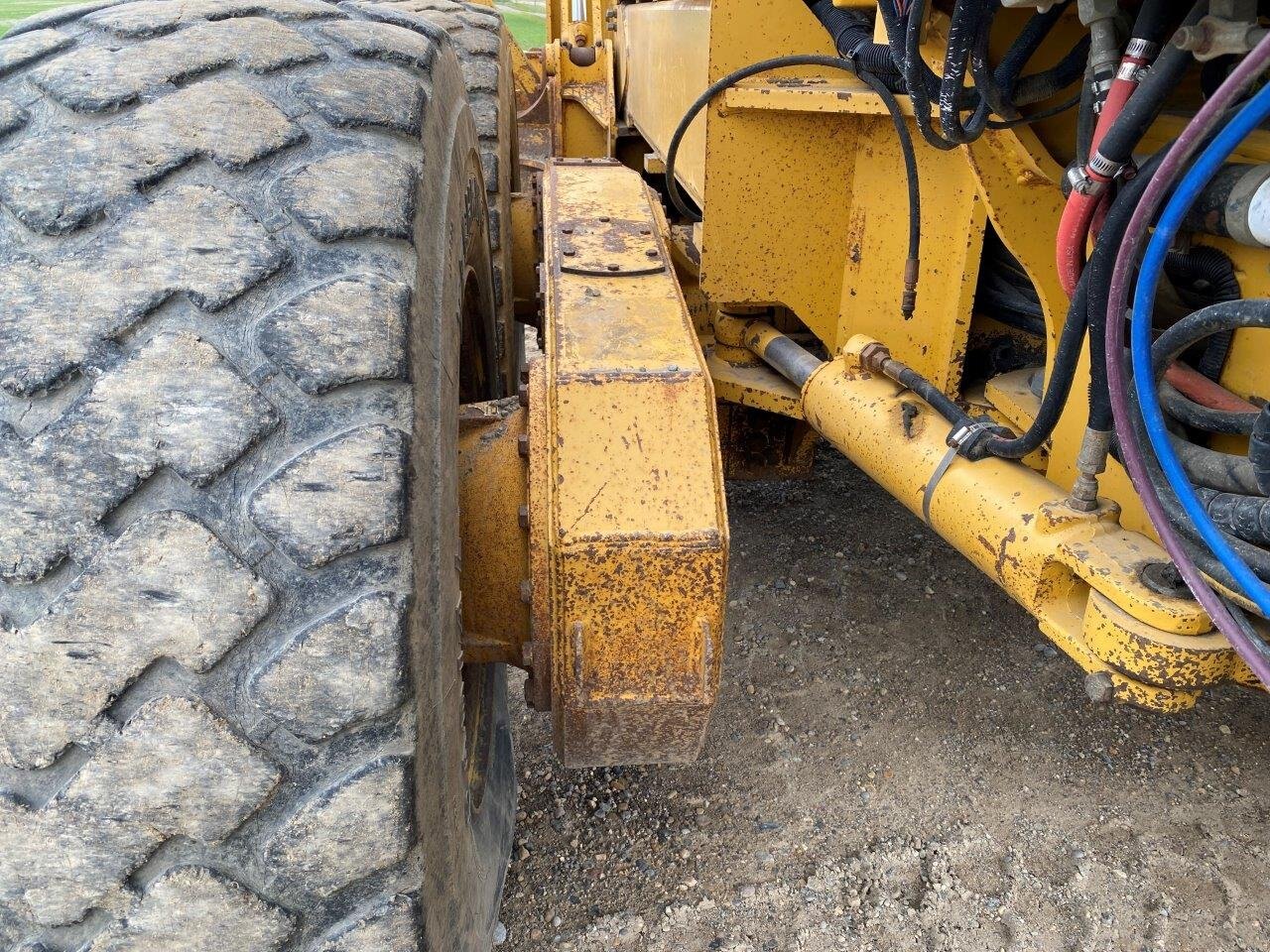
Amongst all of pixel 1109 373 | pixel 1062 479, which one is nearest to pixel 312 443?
pixel 1109 373

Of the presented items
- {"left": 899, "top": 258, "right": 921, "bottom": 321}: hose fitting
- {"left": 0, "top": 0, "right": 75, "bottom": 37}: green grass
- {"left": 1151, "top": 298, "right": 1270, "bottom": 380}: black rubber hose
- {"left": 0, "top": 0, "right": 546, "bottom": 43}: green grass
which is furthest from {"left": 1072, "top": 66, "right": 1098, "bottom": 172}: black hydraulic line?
{"left": 0, "top": 0, "right": 75, "bottom": 37}: green grass

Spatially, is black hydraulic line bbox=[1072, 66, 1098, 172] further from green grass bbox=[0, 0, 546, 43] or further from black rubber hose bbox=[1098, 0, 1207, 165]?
green grass bbox=[0, 0, 546, 43]

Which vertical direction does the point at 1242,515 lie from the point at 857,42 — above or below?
below

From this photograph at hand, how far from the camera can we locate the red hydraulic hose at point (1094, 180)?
1116 mm

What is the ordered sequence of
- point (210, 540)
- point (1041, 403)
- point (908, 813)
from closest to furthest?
1. point (210, 540)
2. point (1041, 403)
3. point (908, 813)

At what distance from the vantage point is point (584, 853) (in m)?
2.01

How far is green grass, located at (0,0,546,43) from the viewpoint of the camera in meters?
13.1

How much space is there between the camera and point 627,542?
125 cm

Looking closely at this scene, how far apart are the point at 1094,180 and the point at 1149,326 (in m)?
0.19

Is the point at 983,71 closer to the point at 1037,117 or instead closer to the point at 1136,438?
the point at 1037,117

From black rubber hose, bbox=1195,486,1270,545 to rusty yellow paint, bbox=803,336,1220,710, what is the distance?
0.18 metres

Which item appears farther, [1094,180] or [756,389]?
[756,389]

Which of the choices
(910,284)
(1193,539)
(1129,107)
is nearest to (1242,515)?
(1193,539)

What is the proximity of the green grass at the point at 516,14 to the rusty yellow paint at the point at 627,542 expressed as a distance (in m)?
11.5
